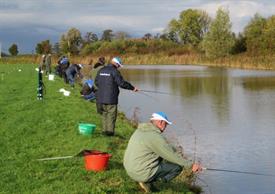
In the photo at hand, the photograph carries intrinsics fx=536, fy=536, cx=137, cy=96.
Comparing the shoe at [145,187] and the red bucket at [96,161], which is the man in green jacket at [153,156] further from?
the red bucket at [96,161]

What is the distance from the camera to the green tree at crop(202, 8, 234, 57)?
3199 inches

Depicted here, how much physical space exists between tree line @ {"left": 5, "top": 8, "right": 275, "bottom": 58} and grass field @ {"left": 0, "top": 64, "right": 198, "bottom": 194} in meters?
60.8

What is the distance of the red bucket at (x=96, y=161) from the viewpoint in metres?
9.43

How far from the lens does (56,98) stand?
22.1 m

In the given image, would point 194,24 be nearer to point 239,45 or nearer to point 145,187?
point 239,45

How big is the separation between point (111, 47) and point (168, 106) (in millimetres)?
86101

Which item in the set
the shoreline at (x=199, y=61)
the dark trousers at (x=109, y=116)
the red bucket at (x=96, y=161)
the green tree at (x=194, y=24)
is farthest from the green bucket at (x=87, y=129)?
the green tree at (x=194, y=24)

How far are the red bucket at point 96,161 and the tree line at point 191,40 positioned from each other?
67.3 meters

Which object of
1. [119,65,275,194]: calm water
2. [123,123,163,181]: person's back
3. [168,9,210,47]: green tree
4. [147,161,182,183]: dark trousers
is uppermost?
[168,9,210,47]: green tree

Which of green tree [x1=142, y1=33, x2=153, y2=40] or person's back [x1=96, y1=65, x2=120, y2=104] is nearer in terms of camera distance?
person's back [x1=96, y1=65, x2=120, y2=104]

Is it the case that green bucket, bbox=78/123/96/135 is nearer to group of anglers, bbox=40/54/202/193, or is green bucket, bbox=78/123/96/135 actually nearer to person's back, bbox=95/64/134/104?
Result: person's back, bbox=95/64/134/104

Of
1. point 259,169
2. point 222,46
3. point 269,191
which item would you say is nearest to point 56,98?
point 259,169

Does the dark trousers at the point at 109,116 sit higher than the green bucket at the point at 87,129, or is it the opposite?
the dark trousers at the point at 109,116

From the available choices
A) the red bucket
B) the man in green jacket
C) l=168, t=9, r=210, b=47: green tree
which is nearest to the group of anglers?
the man in green jacket
